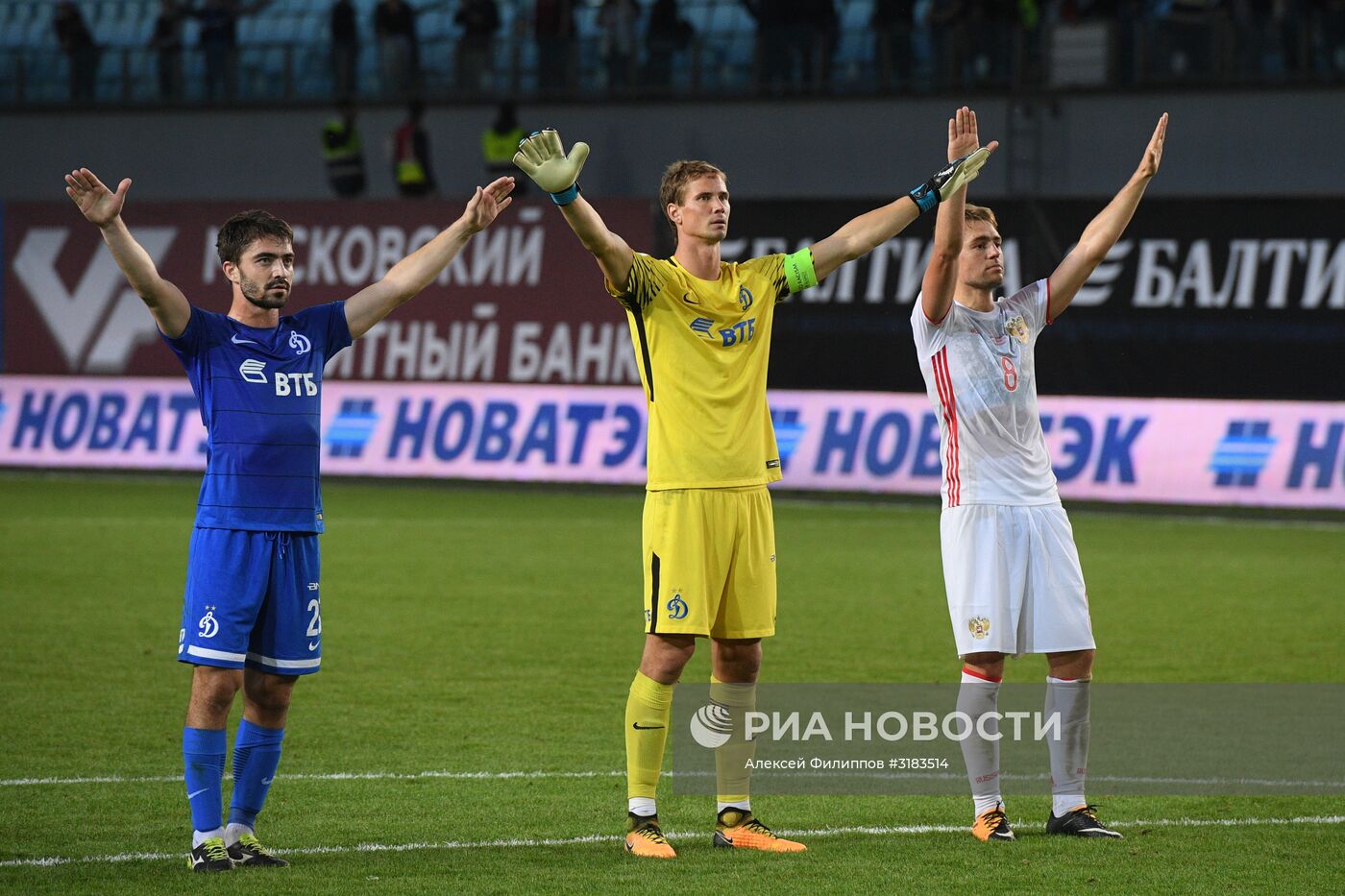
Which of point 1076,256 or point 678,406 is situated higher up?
point 1076,256

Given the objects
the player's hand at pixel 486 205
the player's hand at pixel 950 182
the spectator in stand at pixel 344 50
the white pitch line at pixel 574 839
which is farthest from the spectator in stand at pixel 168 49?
the white pitch line at pixel 574 839

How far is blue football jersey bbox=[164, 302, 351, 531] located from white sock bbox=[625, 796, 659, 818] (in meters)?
1.32

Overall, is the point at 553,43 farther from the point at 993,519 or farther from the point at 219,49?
the point at 993,519

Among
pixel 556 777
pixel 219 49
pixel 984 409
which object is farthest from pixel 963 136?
pixel 219 49

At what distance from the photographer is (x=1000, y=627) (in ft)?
20.5

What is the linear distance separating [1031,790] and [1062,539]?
1.34 m

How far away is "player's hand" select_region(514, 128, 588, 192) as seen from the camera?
5.80m

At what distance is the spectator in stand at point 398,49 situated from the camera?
956 inches

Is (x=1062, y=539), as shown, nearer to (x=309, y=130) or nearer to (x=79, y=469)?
(x=79, y=469)

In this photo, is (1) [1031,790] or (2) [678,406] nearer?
(2) [678,406]

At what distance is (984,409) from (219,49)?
20763 millimetres

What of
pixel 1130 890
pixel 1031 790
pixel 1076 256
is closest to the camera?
pixel 1130 890

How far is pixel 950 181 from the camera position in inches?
247

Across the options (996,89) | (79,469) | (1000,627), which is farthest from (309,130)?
(1000,627)
